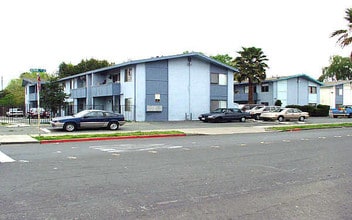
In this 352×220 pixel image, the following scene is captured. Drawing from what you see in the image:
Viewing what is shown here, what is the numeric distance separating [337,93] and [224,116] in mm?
36491

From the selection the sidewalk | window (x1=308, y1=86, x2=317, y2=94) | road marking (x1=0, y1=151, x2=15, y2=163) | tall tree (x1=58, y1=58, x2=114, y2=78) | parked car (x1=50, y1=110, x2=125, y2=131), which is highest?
tall tree (x1=58, y1=58, x2=114, y2=78)

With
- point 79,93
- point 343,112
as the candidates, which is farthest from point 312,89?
point 79,93

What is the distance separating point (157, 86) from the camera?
3422cm

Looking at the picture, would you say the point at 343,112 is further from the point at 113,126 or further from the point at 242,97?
the point at 113,126

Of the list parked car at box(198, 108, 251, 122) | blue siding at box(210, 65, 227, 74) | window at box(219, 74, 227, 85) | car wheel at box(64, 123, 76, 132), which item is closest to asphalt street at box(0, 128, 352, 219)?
car wheel at box(64, 123, 76, 132)

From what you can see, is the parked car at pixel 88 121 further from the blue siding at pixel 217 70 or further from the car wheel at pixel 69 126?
the blue siding at pixel 217 70

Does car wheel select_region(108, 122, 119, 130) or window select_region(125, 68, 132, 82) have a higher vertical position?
window select_region(125, 68, 132, 82)

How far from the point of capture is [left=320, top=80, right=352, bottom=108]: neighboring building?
60750mm

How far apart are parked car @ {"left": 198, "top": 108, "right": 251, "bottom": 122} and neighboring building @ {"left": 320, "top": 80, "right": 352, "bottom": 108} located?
32660 mm

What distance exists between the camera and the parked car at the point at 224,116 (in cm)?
3275

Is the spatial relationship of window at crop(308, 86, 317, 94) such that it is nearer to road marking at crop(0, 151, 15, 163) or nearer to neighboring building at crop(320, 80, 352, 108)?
neighboring building at crop(320, 80, 352, 108)

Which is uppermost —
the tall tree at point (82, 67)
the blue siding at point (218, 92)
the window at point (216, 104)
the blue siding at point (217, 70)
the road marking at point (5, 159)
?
the tall tree at point (82, 67)

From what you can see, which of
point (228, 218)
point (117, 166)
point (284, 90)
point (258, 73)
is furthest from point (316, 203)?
point (284, 90)

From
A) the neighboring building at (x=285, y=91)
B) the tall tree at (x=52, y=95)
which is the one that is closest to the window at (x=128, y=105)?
the tall tree at (x=52, y=95)
